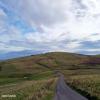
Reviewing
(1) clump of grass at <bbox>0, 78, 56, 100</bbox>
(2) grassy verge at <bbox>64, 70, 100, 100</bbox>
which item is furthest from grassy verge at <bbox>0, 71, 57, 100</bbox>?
(2) grassy verge at <bbox>64, 70, 100, 100</bbox>

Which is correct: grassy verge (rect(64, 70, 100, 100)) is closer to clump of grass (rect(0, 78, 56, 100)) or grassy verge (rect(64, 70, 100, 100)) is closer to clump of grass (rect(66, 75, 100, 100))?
clump of grass (rect(66, 75, 100, 100))

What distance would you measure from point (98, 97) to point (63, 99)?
493cm

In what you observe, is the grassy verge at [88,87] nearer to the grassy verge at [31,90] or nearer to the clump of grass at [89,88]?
the clump of grass at [89,88]

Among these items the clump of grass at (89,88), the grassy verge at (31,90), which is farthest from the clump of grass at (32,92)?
the clump of grass at (89,88)

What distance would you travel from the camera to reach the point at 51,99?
39062 mm

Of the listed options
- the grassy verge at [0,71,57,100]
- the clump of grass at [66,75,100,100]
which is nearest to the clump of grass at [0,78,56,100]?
the grassy verge at [0,71,57,100]

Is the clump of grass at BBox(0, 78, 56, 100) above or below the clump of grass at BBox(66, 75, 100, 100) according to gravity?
below

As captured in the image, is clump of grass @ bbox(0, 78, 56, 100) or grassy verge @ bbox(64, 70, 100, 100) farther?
clump of grass @ bbox(0, 78, 56, 100)

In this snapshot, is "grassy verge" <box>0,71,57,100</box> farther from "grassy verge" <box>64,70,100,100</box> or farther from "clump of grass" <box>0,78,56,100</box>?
"grassy verge" <box>64,70,100,100</box>

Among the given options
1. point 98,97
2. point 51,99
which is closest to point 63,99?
point 51,99

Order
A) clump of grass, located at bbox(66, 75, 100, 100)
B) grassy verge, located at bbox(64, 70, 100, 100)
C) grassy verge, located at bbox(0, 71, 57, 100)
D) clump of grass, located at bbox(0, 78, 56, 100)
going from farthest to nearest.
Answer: grassy verge, located at bbox(0, 71, 57, 100), clump of grass, located at bbox(0, 78, 56, 100), grassy verge, located at bbox(64, 70, 100, 100), clump of grass, located at bbox(66, 75, 100, 100)

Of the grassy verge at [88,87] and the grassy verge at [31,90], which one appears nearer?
the grassy verge at [88,87]

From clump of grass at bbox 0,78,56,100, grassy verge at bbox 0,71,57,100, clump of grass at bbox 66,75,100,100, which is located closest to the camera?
clump of grass at bbox 66,75,100,100

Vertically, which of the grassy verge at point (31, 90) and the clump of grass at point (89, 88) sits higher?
the clump of grass at point (89, 88)
